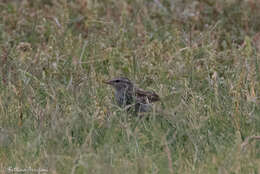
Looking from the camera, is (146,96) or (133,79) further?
(133,79)

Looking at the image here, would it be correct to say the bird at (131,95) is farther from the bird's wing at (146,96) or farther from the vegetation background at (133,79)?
the vegetation background at (133,79)

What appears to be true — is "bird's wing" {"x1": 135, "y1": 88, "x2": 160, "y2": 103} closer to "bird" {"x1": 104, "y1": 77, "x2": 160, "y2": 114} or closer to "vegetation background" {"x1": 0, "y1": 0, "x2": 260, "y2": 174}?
"bird" {"x1": 104, "y1": 77, "x2": 160, "y2": 114}

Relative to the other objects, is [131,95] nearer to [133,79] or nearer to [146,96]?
[146,96]

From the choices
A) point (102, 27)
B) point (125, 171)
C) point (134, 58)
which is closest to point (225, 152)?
point (125, 171)

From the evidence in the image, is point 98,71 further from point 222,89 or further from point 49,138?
point 49,138

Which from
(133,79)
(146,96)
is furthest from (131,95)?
(133,79)

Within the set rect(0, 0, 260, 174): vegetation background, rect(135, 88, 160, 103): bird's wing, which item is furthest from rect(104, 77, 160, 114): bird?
rect(0, 0, 260, 174): vegetation background

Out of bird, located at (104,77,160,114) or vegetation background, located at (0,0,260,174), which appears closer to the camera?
vegetation background, located at (0,0,260,174)

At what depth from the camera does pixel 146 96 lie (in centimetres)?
872

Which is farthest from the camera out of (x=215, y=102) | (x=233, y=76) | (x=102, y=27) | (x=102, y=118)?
(x=102, y=27)

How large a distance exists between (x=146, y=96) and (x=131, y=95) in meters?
0.37

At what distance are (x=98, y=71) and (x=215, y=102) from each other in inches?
110

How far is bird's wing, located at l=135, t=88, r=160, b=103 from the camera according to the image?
8.66 m

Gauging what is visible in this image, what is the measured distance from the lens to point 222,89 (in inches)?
334
